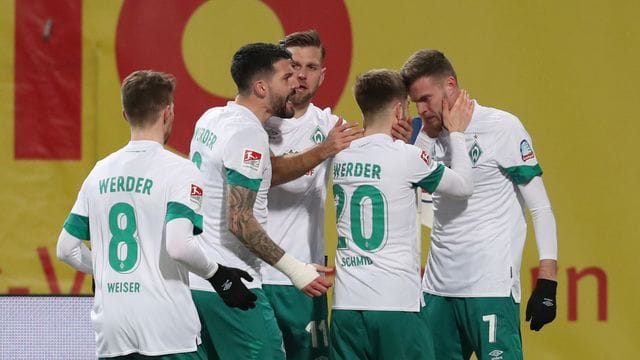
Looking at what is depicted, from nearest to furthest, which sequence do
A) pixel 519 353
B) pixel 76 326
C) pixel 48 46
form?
pixel 519 353, pixel 76 326, pixel 48 46

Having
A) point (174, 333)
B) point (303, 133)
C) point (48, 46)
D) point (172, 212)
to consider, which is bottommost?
point (174, 333)

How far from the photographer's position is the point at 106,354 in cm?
443

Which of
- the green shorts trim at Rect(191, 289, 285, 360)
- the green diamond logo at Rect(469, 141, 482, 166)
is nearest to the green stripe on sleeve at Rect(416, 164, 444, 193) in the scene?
the green diamond logo at Rect(469, 141, 482, 166)

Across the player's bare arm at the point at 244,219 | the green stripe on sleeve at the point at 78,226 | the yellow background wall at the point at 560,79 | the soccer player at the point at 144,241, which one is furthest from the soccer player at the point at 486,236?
the green stripe on sleeve at the point at 78,226

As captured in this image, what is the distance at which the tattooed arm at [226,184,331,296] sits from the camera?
4855 mm

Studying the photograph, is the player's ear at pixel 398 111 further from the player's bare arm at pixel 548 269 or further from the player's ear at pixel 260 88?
the player's bare arm at pixel 548 269

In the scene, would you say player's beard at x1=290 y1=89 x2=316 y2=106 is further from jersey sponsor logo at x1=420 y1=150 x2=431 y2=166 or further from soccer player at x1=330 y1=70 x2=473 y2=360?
jersey sponsor logo at x1=420 y1=150 x2=431 y2=166

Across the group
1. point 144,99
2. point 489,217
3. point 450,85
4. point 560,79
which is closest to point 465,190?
point 489,217

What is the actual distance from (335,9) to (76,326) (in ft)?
8.04

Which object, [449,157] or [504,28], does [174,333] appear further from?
[504,28]

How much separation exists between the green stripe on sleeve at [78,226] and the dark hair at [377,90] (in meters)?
1.40

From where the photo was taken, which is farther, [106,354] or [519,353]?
[519,353]

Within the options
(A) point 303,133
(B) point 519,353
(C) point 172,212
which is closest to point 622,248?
(B) point 519,353

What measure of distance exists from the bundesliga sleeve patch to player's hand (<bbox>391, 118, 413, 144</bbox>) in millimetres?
1207
